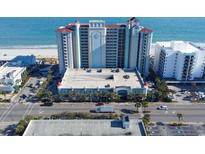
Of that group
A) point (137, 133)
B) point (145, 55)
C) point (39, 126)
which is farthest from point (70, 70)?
point (137, 133)

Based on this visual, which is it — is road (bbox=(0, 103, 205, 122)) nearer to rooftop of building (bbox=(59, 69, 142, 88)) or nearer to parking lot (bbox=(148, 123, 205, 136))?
parking lot (bbox=(148, 123, 205, 136))

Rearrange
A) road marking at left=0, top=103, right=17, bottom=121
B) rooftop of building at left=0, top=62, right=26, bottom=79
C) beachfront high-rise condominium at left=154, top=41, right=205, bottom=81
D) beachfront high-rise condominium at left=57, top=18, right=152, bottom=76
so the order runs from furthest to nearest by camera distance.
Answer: beachfront high-rise condominium at left=57, top=18, right=152, bottom=76 → beachfront high-rise condominium at left=154, top=41, right=205, bottom=81 → rooftop of building at left=0, top=62, right=26, bottom=79 → road marking at left=0, top=103, right=17, bottom=121

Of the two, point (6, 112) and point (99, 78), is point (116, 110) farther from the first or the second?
point (6, 112)

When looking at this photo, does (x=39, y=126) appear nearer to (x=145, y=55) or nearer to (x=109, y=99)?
(x=109, y=99)

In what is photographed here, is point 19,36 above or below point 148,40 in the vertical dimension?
below

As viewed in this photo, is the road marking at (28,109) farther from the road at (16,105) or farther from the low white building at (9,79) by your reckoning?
the low white building at (9,79)

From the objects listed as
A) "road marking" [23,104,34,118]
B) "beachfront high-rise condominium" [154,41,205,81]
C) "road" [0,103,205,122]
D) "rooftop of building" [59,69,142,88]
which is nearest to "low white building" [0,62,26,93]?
"road" [0,103,205,122]

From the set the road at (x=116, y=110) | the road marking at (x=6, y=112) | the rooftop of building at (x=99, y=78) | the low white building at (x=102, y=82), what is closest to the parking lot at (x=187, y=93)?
the road at (x=116, y=110)
